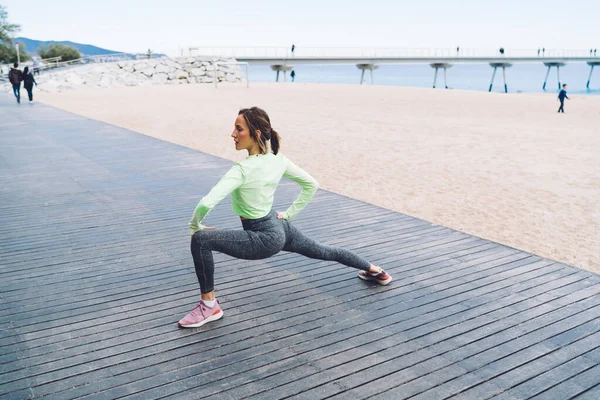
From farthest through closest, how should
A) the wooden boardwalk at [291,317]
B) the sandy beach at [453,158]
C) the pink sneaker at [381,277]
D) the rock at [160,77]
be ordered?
1. the rock at [160,77]
2. the sandy beach at [453,158]
3. the pink sneaker at [381,277]
4. the wooden boardwalk at [291,317]

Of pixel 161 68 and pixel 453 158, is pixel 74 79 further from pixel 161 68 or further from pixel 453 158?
pixel 453 158

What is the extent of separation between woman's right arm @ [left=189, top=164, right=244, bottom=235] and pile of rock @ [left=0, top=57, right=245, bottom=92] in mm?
38091

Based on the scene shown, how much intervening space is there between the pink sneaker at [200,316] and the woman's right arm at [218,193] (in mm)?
588

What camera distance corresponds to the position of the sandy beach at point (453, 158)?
285 inches

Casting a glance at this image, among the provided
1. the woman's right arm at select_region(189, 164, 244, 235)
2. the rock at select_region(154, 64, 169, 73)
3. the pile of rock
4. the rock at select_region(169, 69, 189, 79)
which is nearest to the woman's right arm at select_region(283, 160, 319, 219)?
the woman's right arm at select_region(189, 164, 244, 235)

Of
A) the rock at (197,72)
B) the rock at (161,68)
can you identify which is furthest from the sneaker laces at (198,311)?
the rock at (197,72)

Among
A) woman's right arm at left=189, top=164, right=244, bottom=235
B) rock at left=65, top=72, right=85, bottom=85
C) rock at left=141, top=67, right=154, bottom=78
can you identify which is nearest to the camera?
woman's right arm at left=189, top=164, right=244, bottom=235

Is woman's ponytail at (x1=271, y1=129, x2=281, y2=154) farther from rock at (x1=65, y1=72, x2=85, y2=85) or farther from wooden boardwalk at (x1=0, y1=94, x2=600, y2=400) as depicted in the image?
rock at (x1=65, y1=72, x2=85, y2=85)

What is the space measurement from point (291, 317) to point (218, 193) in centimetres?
116

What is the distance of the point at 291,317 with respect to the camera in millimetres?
3768

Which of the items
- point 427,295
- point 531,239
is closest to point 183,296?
point 427,295

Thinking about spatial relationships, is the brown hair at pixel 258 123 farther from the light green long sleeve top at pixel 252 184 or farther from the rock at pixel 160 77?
the rock at pixel 160 77

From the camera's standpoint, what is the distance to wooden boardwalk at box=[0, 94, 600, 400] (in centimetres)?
299

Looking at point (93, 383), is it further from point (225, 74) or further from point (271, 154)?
point (225, 74)
